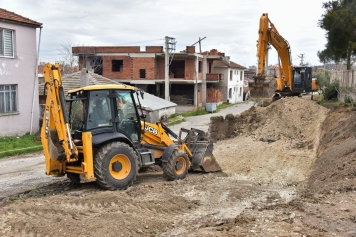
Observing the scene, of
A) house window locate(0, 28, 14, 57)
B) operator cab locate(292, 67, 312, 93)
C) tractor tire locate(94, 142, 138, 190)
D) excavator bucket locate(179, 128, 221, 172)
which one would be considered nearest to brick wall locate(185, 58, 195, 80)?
operator cab locate(292, 67, 312, 93)

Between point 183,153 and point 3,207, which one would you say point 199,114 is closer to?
point 183,153

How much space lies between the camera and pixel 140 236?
5.95 meters

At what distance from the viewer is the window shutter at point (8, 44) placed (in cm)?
1823

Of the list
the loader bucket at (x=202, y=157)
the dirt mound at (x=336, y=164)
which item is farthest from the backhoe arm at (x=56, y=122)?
the dirt mound at (x=336, y=164)

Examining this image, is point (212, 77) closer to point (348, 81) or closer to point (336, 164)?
point (348, 81)

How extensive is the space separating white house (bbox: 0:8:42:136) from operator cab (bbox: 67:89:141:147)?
1065 cm

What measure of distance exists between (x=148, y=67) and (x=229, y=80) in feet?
53.1

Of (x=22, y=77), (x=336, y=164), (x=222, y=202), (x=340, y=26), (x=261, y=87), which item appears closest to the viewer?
(x=222, y=202)

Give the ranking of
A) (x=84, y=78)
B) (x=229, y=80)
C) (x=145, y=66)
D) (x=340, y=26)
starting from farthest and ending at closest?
1. (x=229, y=80)
2. (x=145, y=66)
3. (x=340, y=26)
4. (x=84, y=78)

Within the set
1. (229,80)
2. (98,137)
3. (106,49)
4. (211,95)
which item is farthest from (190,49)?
(98,137)

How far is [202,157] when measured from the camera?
1068 cm

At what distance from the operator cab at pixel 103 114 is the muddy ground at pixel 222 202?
131cm

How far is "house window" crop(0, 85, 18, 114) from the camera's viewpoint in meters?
18.1

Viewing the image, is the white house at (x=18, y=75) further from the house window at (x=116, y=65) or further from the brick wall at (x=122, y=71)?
the house window at (x=116, y=65)
